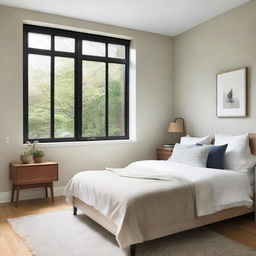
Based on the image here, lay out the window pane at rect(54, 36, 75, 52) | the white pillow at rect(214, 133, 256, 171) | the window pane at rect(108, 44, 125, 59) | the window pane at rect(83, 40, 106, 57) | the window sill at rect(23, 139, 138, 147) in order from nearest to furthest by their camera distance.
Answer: the white pillow at rect(214, 133, 256, 171)
the window sill at rect(23, 139, 138, 147)
the window pane at rect(54, 36, 75, 52)
the window pane at rect(83, 40, 106, 57)
the window pane at rect(108, 44, 125, 59)

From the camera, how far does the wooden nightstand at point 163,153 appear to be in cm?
530

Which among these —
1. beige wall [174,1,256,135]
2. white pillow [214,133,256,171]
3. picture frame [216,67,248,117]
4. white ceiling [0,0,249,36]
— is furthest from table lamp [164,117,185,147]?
white ceiling [0,0,249,36]

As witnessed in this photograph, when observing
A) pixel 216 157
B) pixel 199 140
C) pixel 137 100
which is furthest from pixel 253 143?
pixel 137 100

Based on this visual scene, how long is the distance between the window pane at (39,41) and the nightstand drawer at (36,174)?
6.70ft

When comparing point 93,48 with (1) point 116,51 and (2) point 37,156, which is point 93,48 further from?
(2) point 37,156

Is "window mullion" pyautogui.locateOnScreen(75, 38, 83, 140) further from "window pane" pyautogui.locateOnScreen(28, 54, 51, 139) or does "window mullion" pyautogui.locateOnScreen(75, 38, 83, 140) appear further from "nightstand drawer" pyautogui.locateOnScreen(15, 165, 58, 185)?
"nightstand drawer" pyautogui.locateOnScreen(15, 165, 58, 185)

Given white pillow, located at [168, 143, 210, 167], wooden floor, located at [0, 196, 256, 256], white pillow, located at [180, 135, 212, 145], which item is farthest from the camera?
white pillow, located at [180, 135, 212, 145]

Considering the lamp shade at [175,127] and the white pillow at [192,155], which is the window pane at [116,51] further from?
the white pillow at [192,155]

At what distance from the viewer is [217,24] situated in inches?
194

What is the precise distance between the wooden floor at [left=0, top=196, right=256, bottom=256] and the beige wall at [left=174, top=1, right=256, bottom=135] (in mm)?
1493

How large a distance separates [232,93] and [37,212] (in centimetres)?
344

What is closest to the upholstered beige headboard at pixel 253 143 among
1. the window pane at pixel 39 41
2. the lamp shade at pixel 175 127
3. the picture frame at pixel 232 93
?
the picture frame at pixel 232 93

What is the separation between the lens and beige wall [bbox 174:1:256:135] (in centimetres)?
438

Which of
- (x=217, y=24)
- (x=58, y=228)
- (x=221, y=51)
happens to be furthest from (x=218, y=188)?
(x=217, y=24)
